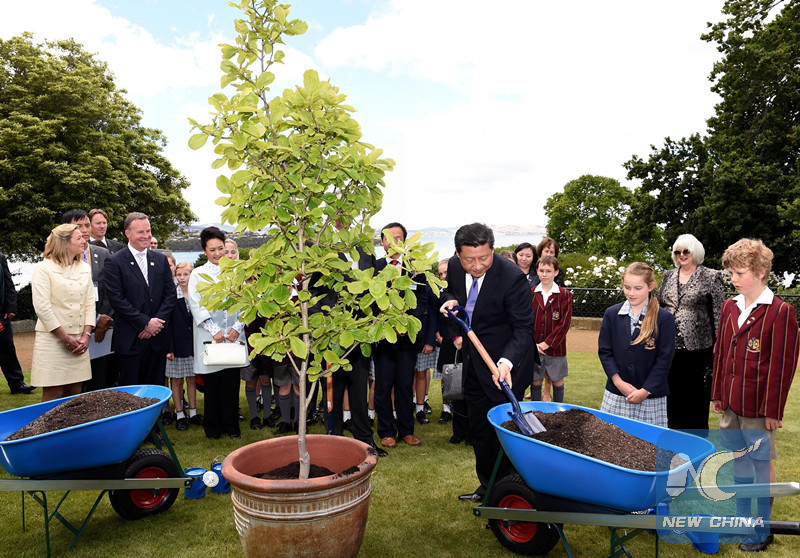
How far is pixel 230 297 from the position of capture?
9.24 ft

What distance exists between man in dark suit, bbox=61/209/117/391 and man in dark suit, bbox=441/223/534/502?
3.86 metres

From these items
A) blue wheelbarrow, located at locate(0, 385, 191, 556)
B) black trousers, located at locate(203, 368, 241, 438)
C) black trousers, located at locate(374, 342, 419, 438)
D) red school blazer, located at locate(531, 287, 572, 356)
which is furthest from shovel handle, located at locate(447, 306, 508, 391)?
black trousers, located at locate(203, 368, 241, 438)

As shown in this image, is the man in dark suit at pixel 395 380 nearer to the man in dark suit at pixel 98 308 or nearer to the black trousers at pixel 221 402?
the black trousers at pixel 221 402

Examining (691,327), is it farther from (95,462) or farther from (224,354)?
(95,462)

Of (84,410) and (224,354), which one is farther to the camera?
(224,354)

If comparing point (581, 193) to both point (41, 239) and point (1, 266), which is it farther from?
point (1, 266)

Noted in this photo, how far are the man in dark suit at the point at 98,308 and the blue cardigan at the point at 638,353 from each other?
4.84 m

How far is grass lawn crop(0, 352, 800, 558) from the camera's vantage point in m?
3.40

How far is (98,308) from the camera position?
580 centimetres

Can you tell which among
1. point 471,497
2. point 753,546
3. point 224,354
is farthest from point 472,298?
point 224,354

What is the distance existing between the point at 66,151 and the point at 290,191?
22.7 m

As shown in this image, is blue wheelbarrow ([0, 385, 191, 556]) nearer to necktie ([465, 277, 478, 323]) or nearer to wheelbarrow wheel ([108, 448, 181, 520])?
wheelbarrow wheel ([108, 448, 181, 520])

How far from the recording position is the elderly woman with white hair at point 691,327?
466 cm

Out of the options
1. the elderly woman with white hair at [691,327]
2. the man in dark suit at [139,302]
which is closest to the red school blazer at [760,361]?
the elderly woman with white hair at [691,327]
